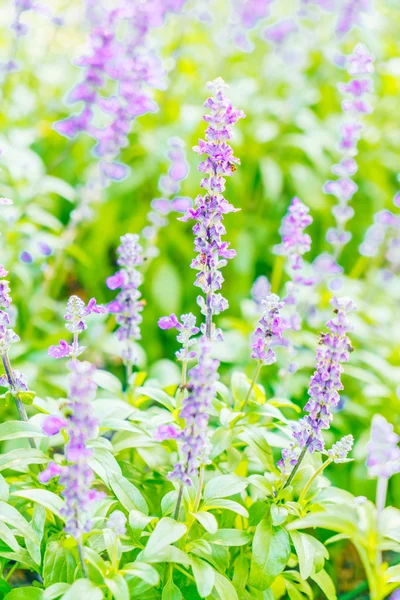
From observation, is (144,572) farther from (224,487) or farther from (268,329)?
(268,329)

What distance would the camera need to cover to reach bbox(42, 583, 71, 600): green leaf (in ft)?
7.43

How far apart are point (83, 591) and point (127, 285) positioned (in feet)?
4.34

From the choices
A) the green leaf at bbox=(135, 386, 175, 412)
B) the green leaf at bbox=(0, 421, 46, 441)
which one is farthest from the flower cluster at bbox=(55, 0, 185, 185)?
the green leaf at bbox=(0, 421, 46, 441)

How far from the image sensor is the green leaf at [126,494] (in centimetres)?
269

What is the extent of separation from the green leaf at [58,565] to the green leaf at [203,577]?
1.52ft

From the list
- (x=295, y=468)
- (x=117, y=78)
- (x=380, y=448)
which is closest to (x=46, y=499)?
(x=295, y=468)

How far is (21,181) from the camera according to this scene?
4.87 m

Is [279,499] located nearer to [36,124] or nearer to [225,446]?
[225,446]

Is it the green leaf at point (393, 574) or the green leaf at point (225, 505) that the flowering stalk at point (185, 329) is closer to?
the green leaf at point (225, 505)

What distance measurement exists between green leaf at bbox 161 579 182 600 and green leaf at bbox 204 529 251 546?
0.21 meters

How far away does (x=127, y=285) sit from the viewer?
10.1 feet

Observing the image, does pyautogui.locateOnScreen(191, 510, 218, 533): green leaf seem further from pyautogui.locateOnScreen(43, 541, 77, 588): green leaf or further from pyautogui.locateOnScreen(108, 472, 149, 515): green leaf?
pyautogui.locateOnScreen(43, 541, 77, 588): green leaf

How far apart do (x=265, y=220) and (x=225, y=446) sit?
146 inches

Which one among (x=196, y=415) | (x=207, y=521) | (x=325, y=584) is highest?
(x=196, y=415)
